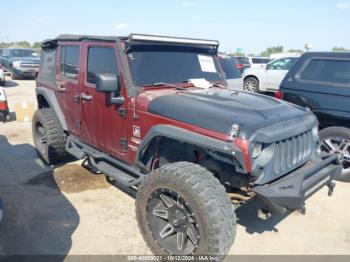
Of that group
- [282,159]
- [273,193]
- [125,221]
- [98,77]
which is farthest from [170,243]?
[98,77]

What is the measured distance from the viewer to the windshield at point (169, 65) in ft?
12.5

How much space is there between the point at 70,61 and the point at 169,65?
1642 millimetres

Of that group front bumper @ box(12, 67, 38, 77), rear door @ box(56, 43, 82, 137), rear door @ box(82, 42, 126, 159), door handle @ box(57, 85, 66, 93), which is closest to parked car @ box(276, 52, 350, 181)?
rear door @ box(82, 42, 126, 159)

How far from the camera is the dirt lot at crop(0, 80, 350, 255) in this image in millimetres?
3471

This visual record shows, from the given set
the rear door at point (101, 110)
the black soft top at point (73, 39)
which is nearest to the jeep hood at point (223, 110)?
the rear door at point (101, 110)

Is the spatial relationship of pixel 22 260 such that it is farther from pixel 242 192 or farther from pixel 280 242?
pixel 280 242

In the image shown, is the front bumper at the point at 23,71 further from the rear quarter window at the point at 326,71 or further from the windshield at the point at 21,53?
the rear quarter window at the point at 326,71

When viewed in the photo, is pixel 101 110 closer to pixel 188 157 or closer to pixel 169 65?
pixel 169 65

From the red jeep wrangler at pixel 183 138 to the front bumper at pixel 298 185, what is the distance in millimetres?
10

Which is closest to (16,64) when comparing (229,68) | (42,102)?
(229,68)

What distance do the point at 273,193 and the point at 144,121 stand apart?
1483 millimetres

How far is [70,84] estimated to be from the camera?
4.74 metres

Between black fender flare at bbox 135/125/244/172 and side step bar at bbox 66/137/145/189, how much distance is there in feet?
1.40

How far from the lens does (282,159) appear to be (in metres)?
3.14
